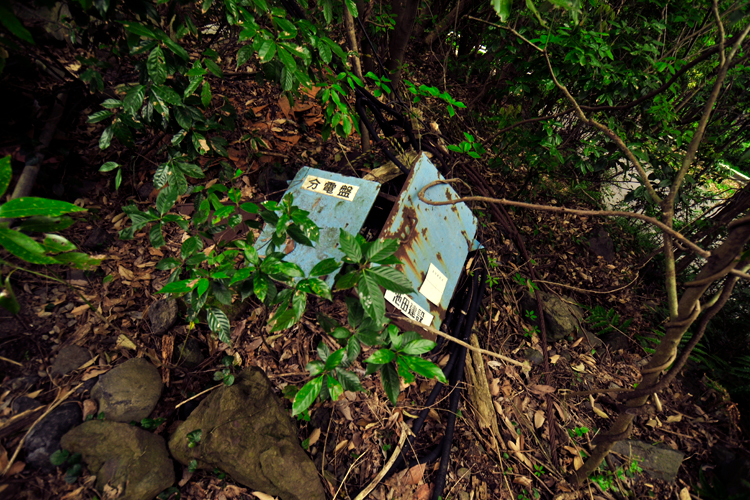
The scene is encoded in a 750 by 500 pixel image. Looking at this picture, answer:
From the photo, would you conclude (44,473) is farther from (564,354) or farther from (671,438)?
(671,438)

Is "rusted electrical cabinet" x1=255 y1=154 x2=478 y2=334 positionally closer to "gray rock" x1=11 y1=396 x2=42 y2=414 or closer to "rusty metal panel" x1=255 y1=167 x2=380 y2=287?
"rusty metal panel" x1=255 y1=167 x2=380 y2=287

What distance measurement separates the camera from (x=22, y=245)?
28.5 inches

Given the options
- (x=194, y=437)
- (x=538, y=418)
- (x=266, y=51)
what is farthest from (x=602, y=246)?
(x=194, y=437)

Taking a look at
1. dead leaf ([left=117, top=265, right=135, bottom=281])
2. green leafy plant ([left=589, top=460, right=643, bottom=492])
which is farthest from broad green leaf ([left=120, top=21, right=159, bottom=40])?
green leafy plant ([left=589, top=460, right=643, bottom=492])

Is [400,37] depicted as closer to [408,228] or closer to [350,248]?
[408,228]

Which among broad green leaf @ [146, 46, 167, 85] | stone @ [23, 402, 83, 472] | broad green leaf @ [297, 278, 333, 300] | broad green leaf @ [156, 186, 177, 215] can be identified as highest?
broad green leaf @ [146, 46, 167, 85]

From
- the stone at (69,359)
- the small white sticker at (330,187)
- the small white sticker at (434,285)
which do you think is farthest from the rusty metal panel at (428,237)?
the stone at (69,359)

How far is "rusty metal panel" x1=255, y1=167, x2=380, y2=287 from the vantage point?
5.59 feet

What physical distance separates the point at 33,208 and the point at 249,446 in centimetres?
134

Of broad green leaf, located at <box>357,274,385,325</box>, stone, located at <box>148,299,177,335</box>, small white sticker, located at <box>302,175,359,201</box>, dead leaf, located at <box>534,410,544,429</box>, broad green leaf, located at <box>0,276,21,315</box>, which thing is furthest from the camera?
dead leaf, located at <box>534,410,544,429</box>

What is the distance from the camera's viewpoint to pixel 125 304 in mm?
2090

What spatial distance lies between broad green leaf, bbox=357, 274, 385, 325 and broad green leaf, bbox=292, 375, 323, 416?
0.31 m

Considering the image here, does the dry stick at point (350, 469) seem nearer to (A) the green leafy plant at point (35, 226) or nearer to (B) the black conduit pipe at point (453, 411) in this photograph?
(B) the black conduit pipe at point (453, 411)

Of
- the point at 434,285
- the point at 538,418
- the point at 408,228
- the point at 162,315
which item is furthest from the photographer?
the point at 538,418
